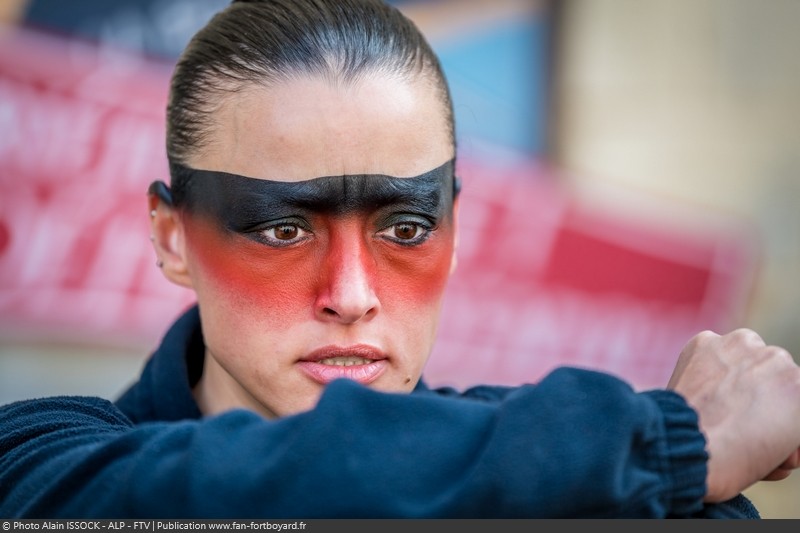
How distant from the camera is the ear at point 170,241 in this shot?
→ 1960 millimetres

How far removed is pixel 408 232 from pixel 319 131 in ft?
0.85

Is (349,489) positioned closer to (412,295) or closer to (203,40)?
(412,295)

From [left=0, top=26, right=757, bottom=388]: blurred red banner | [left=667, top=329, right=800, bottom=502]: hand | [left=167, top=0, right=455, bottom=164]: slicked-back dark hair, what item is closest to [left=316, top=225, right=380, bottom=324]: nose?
[left=167, top=0, right=455, bottom=164]: slicked-back dark hair

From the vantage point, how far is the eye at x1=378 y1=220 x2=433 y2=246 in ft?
5.92

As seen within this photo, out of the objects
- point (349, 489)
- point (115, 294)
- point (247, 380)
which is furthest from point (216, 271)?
point (115, 294)

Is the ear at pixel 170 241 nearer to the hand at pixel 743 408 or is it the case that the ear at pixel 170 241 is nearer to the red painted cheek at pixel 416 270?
the red painted cheek at pixel 416 270

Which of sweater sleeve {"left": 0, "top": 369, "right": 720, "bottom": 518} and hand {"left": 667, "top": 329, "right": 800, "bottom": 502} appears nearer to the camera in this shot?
sweater sleeve {"left": 0, "top": 369, "right": 720, "bottom": 518}

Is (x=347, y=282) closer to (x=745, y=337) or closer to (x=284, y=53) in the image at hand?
(x=284, y=53)

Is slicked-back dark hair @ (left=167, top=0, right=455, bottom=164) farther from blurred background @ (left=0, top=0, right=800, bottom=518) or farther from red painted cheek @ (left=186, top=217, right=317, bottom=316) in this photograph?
blurred background @ (left=0, top=0, right=800, bottom=518)

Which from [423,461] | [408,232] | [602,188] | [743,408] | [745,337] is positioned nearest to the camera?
[423,461]

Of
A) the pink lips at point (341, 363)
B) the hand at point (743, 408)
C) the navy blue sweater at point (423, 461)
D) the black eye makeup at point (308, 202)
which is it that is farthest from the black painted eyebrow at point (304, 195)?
the hand at point (743, 408)

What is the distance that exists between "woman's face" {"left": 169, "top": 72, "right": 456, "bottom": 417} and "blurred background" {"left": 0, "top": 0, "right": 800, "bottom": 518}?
2111 mm

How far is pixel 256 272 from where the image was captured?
1.77 meters

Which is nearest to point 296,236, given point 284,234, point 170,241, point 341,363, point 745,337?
point 284,234
